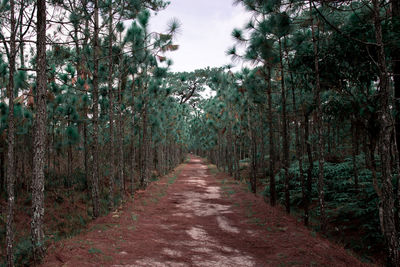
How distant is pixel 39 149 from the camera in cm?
581

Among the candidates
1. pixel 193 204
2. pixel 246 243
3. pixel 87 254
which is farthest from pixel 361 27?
pixel 193 204

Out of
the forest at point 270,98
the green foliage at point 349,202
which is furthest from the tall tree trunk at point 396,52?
the green foliage at point 349,202

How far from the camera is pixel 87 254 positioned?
606 centimetres

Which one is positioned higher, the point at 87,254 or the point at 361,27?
the point at 361,27

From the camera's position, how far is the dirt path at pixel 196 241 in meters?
6.07

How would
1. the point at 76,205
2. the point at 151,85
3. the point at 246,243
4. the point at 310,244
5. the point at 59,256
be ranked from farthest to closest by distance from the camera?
the point at 151,85, the point at 76,205, the point at 246,243, the point at 310,244, the point at 59,256

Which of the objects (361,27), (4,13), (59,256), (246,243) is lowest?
(246,243)

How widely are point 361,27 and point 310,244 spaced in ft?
20.1

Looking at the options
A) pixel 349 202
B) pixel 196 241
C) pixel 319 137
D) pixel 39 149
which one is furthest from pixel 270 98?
pixel 39 149

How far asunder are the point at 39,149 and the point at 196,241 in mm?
Result: 4841

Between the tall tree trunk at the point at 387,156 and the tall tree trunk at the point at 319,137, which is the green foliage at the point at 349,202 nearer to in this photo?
the tall tree trunk at the point at 319,137

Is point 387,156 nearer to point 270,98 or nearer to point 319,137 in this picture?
point 319,137

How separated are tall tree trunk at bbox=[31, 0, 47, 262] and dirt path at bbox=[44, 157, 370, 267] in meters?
0.48

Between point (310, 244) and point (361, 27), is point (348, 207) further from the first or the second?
point (361, 27)
